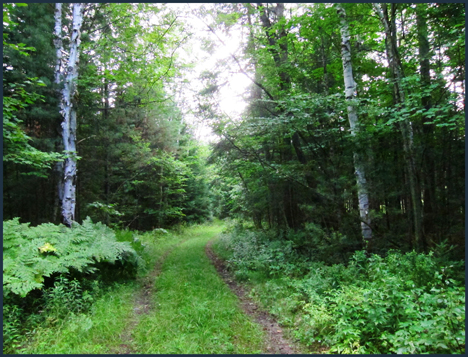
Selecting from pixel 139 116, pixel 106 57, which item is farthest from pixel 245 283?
pixel 139 116

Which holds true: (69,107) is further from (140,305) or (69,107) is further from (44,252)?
(140,305)

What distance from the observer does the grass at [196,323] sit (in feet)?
13.4

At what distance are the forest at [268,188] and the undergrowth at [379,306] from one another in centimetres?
4

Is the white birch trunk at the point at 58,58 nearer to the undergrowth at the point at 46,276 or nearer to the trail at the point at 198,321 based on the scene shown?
the undergrowth at the point at 46,276

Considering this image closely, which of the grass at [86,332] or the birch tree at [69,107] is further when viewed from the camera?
the birch tree at [69,107]

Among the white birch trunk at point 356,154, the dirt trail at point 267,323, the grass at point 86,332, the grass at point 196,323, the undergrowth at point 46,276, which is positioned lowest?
the dirt trail at point 267,323

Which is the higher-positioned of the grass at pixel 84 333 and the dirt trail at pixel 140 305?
the grass at pixel 84 333

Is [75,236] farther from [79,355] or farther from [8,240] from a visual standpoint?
[79,355]

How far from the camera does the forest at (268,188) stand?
423 cm

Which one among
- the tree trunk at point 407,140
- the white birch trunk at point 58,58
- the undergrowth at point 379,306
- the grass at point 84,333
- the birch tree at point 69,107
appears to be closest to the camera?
the undergrowth at point 379,306

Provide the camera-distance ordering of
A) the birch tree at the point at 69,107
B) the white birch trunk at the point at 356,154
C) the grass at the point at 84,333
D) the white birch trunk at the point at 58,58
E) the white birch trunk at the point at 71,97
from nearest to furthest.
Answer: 1. the grass at the point at 84,333
2. the white birch trunk at the point at 356,154
3. the birch tree at the point at 69,107
4. the white birch trunk at the point at 71,97
5. the white birch trunk at the point at 58,58

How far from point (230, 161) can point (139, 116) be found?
9.77 m

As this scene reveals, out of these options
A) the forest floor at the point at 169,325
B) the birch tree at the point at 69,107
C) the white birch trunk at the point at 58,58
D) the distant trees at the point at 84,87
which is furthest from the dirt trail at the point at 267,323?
the white birch trunk at the point at 58,58

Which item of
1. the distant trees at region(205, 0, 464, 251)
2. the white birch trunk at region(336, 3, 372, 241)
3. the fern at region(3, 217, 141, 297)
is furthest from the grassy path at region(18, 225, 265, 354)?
the white birch trunk at region(336, 3, 372, 241)
